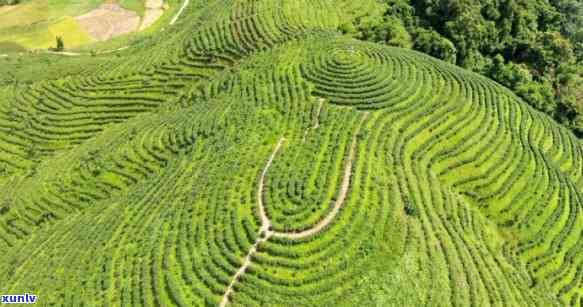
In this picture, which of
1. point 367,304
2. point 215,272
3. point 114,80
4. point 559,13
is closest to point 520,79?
point 559,13

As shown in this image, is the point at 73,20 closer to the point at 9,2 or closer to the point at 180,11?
the point at 9,2

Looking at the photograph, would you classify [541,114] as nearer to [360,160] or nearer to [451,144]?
[451,144]

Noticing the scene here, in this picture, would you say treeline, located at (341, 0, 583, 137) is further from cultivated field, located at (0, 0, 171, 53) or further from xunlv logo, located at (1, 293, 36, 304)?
xunlv logo, located at (1, 293, 36, 304)

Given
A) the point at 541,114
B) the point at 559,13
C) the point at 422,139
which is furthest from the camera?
the point at 559,13

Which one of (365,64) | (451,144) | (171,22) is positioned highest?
(171,22)

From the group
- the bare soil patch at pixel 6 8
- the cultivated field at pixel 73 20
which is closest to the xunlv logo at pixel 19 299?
the cultivated field at pixel 73 20

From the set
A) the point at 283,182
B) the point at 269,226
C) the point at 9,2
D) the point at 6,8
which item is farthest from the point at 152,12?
the point at 269,226

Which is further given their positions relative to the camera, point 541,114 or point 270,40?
point 270,40

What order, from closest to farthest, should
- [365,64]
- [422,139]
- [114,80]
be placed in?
[422,139] → [365,64] → [114,80]
